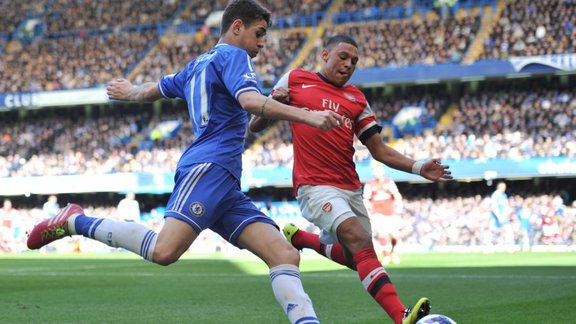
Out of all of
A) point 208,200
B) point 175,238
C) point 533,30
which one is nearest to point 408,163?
point 208,200

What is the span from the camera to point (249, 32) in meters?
6.83

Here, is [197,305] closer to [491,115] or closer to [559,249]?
[559,249]

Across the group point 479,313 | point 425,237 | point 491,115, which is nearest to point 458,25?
point 491,115

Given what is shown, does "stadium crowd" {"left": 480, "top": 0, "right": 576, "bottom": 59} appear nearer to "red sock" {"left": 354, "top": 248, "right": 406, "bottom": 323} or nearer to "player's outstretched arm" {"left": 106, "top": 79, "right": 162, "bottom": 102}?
"red sock" {"left": 354, "top": 248, "right": 406, "bottom": 323}

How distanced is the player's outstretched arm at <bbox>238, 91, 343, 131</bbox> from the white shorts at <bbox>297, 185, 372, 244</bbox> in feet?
7.70

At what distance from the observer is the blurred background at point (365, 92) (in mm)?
34469

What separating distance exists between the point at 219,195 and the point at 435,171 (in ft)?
6.92

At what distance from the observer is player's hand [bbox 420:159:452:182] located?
7961 mm

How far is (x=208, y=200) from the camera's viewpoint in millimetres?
6566

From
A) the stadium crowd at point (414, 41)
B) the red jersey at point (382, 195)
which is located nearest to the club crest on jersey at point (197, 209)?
the red jersey at point (382, 195)

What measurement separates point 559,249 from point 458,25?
506 inches

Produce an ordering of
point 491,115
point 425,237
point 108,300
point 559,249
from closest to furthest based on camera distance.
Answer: point 108,300 → point 559,249 → point 425,237 → point 491,115

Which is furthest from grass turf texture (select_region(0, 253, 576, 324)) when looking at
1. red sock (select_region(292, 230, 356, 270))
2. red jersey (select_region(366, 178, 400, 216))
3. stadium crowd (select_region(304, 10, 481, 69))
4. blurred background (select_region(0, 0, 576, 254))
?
stadium crowd (select_region(304, 10, 481, 69))

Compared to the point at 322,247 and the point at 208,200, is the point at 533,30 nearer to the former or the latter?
the point at 322,247
